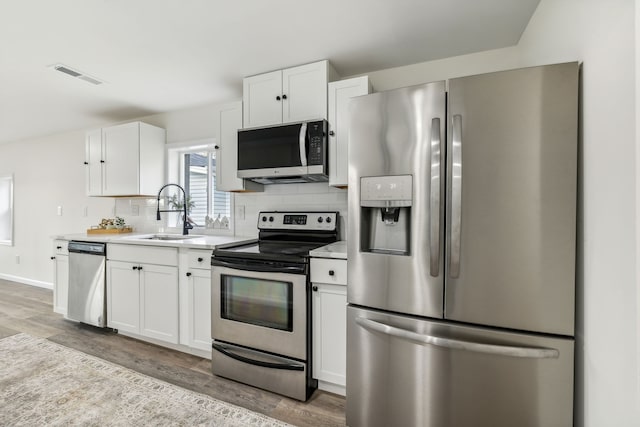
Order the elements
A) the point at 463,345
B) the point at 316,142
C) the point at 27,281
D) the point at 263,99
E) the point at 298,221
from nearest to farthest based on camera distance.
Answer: the point at 463,345
the point at 316,142
the point at 263,99
the point at 298,221
the point at 27,281

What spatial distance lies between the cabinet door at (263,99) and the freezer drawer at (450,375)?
167 cm

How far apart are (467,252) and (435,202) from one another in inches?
10.0

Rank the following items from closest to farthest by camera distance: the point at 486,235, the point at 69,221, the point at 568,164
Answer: the point at 568,164 → the point at 486,235 → the point at 69,221

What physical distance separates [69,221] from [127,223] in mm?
1342

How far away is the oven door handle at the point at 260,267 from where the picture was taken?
188 cm

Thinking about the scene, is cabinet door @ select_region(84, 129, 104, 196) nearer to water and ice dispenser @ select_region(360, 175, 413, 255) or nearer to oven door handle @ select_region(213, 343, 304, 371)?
oven door handle @ select_region(213, 343, 304, 371)

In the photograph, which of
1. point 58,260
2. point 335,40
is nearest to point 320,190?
point 335,40

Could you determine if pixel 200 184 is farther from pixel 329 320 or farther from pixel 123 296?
pixel 329 320

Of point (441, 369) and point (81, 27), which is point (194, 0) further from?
point (441, 369)

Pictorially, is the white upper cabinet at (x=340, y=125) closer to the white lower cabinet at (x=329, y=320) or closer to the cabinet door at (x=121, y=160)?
the white lower cabinet at (x=329, y=320)

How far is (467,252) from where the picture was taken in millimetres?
1271

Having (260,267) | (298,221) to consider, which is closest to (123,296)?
(260,267)

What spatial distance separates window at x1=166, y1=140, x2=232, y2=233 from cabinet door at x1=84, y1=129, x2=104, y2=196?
83 cm

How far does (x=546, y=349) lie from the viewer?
3.81 feet
